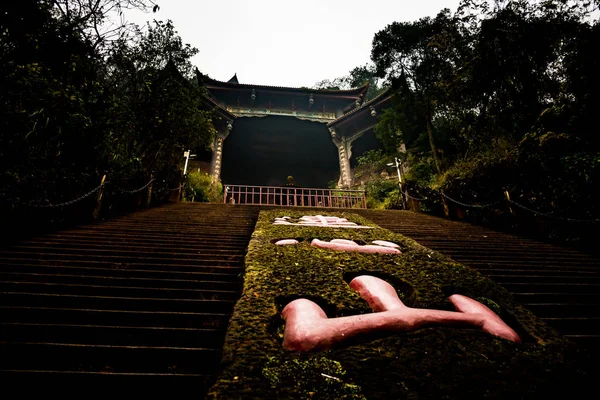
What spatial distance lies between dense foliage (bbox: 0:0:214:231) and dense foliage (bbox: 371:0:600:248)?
7.55 m

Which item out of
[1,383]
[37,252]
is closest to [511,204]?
[1,383]

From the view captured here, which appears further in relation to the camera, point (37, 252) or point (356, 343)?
point (37, 252)

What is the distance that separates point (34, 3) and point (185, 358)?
6878 mm

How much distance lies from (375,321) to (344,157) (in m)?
15.0

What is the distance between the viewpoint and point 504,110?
923cm

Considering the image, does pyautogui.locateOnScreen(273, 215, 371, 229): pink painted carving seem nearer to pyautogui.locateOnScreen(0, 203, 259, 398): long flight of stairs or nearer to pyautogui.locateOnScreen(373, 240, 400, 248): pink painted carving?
pyautogui.locateOnScreen(373, 240, 400, 248): pink painted carving

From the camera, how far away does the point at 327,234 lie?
155 inches

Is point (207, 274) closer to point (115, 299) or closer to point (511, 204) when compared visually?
point (115, 299)


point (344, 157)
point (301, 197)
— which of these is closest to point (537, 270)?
point (301, 197)

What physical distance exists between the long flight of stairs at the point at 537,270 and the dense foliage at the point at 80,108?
5.34 m

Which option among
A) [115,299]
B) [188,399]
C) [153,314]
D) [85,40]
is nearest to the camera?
[188,399]

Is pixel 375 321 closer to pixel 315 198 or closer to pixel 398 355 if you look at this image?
pixel 398 355

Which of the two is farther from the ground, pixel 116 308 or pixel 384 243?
pixel 384 243

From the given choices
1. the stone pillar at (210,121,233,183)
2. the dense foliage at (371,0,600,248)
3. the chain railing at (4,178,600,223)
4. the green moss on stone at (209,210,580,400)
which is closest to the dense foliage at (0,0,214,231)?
the chain railing at (4,178,600,223)
